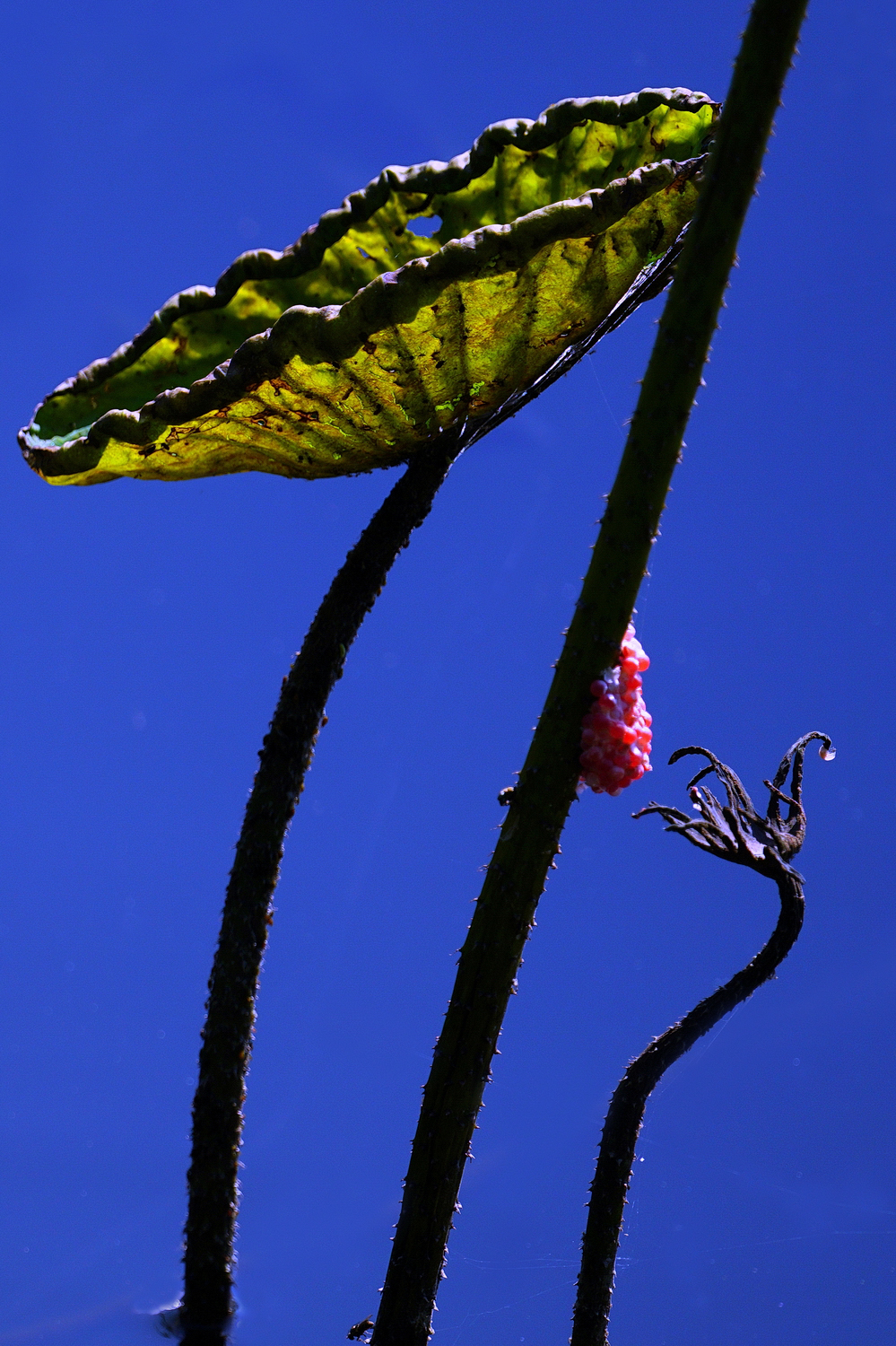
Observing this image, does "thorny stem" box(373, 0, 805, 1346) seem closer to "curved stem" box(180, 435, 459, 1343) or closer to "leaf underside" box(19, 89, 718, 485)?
"leaf underside" box(19, 89, 718, 485)

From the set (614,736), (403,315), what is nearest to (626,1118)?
(614,736)

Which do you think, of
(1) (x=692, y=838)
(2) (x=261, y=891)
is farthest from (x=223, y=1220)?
(1) (x=692, y=838)

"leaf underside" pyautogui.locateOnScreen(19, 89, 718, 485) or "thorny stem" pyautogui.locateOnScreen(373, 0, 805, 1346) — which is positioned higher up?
"leaf underside" pyautogui.locateOnScreen(19, 89, 718, 485)

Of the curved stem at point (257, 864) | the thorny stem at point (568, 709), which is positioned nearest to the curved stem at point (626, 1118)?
the thorny stem at point (568, 709)

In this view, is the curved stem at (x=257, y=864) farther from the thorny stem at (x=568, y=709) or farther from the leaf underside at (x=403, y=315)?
the thorny stem at (x=568, y=709)

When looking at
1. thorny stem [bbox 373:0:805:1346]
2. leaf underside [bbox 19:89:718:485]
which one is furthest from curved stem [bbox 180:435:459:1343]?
thorny stem [bbox 373:0:805:1346]
